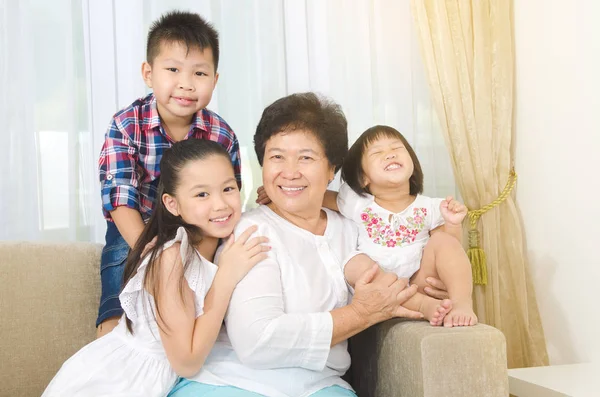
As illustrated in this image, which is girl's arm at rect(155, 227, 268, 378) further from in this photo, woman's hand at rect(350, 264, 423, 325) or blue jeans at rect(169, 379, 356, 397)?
woman's hand at rect(350, 264, 423, 325)

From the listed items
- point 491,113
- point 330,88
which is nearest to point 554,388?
point 491,113

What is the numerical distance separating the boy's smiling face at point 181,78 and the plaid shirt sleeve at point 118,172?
0.16 m

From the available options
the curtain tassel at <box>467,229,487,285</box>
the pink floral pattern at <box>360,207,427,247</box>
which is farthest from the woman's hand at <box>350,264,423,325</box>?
the curtain tassel at <box>467,229,487,285</box>

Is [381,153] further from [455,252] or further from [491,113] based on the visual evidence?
[491,113]

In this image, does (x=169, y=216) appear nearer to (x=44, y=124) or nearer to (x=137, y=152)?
(x=137, y=152)

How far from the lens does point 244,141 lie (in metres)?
2.71

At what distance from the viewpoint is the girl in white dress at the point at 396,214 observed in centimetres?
196

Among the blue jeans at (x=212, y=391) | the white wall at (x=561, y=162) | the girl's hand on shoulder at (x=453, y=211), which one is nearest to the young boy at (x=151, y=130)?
the blue jeans at (x=212, y=391)

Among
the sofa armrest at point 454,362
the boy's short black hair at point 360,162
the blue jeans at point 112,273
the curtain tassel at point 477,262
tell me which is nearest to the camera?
the sofa armrest at point 454,362

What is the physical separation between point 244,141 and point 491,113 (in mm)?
1019

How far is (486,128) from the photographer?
2771 millimetres

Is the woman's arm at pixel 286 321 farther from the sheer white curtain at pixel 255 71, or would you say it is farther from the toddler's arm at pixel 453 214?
the sheer white curtain at pixel 255 71

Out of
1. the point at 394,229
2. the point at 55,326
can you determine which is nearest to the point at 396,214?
the point at 394,229

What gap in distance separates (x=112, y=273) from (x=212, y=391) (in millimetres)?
528
